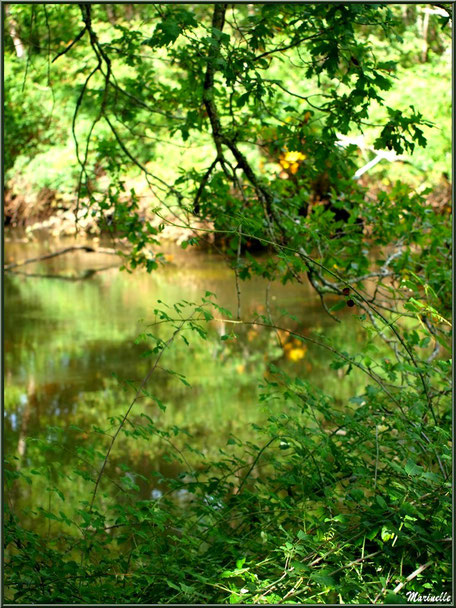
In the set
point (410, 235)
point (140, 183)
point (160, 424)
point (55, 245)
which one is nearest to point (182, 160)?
point (140, 183)

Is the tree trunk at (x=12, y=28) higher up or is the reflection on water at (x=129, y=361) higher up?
the tree trunk at (x=12, y=28)

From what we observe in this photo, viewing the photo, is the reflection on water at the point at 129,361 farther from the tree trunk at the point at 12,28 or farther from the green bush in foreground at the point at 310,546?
the tree trunk at the point at 12,28

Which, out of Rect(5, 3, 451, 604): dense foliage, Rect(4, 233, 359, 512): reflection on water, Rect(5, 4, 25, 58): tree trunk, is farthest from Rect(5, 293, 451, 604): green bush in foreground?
Rect(5, 4, 25, 58): tree trunk

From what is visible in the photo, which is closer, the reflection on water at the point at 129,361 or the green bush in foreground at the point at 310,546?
the green bush in foreground at the point at 310,546

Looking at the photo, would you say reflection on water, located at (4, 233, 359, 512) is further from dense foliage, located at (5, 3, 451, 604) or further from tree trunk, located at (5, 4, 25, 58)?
tree trunk, located at (5, 4, 25, 58)

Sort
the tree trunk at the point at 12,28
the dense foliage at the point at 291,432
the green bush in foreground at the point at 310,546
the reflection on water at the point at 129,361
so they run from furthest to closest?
the tree trunk at the point at 12,28
the reflection on water at the point at 129,361
the dense foliage at the point at 291,432
the green bush in foreground at the point at 310,546

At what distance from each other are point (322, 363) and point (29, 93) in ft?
38.9

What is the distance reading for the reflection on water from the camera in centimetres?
582

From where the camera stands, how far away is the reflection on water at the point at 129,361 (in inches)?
229

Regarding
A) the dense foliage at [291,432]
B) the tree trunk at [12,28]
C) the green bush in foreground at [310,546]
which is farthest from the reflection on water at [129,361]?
the tree trunk at [12,28]

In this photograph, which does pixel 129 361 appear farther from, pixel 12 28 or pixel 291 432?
pixel 12 28

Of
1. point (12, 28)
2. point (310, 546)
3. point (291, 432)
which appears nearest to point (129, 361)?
point (291, 432)

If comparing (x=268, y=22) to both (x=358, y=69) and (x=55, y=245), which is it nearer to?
(x=358, y=69)

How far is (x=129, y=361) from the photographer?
25.8 ft
